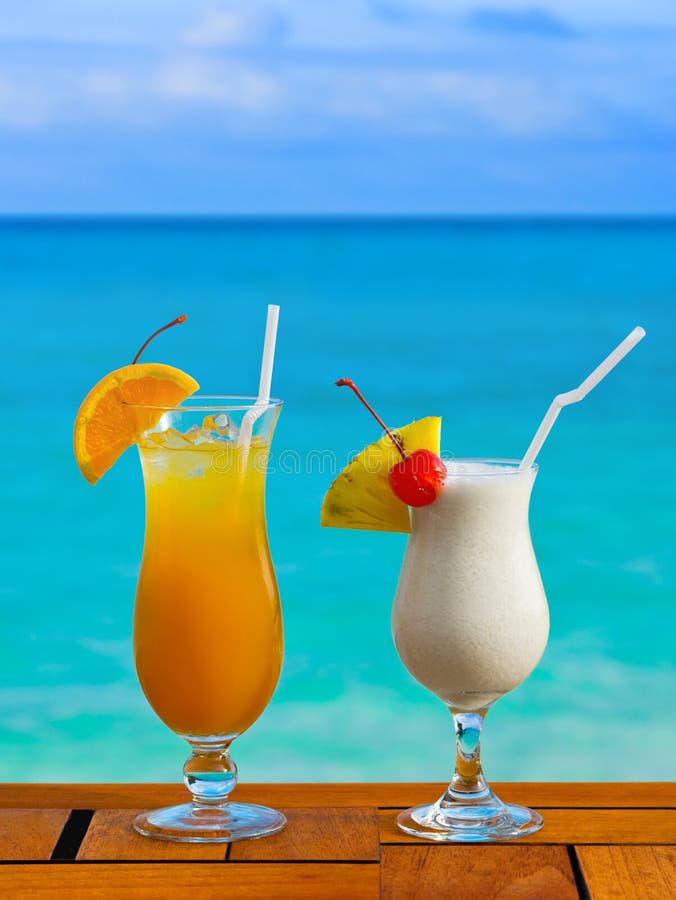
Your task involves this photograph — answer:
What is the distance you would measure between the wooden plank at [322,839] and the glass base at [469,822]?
0.13 feet

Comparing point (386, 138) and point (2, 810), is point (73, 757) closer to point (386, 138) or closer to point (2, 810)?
point (2, 810)

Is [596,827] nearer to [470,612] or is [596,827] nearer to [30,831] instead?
[470,612]

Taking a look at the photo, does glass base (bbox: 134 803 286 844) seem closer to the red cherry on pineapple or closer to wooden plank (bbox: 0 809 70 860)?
wooden plank (bbox: 0 809 70 860)

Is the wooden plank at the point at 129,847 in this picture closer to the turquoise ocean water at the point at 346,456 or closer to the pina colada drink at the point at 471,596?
the pina colada drink at the point at 471,596

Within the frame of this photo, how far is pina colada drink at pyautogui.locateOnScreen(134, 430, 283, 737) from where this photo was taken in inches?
49.8

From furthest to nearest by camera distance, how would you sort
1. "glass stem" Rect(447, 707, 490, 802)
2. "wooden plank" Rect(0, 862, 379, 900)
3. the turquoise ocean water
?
the turquoise ocean water
"glass stem" Rect(447, 707, 490, 802)
"wooden plank" Rect(0, 862, 379, 900)

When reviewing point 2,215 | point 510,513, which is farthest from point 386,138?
point 510,513

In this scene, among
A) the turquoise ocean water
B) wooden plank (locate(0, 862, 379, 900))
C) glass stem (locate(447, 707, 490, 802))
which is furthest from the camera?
the turquoise ocean water

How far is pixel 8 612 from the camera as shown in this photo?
5227mm

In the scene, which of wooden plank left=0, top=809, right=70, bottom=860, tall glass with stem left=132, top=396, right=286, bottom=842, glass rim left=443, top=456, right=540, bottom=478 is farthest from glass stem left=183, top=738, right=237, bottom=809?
glass rim left=443, top=456, right=540, bottom=478

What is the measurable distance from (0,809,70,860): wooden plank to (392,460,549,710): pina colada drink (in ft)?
1.22

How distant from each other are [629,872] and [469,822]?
0.17 m

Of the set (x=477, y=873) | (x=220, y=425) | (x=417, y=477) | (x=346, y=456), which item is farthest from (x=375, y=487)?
(x=346, y=456)

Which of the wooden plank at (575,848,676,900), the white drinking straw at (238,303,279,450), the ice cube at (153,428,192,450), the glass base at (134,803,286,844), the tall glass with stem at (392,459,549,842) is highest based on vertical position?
the white drinking straw at (238,303,279,450)
